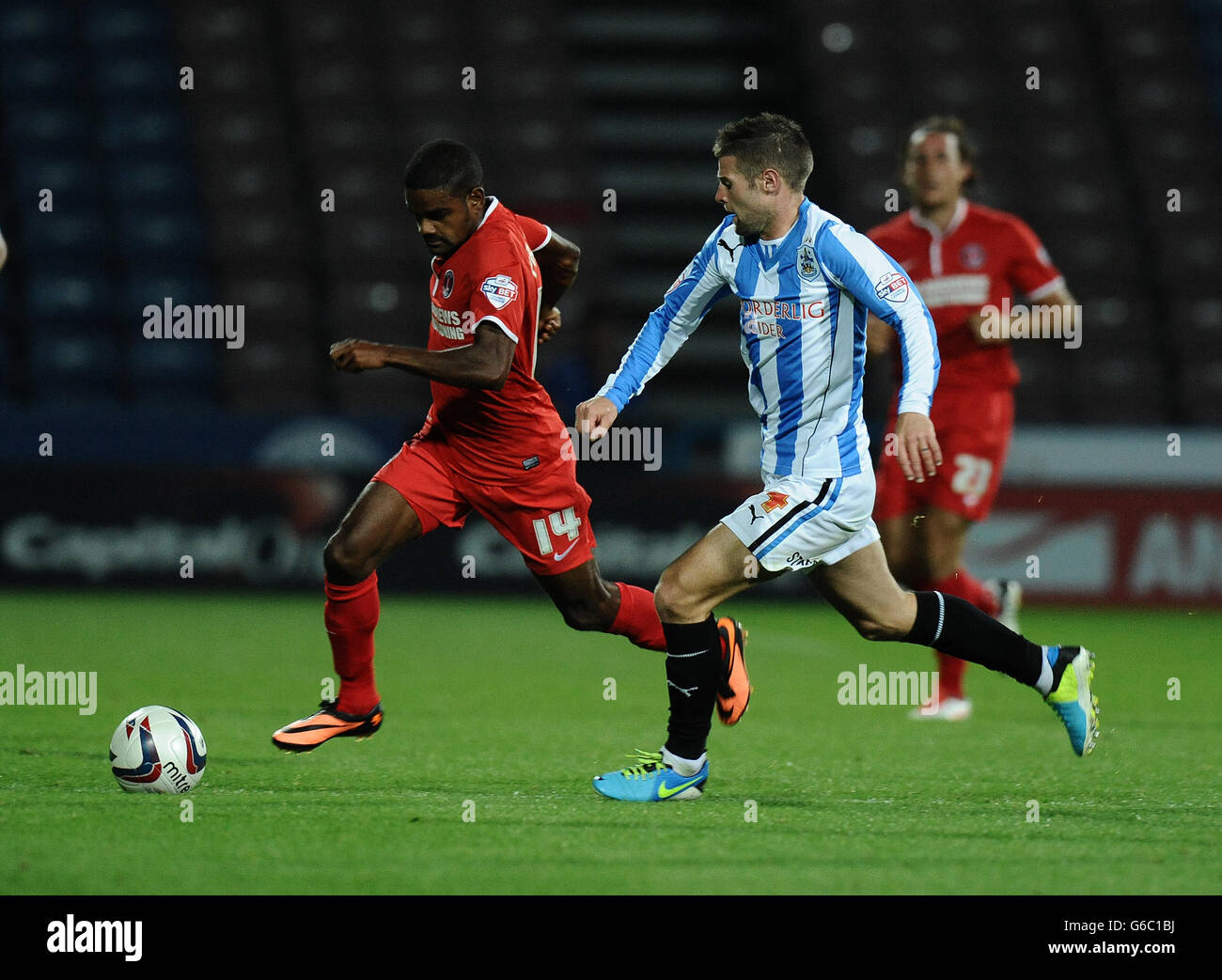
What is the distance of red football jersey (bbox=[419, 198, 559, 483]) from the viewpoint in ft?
17.5

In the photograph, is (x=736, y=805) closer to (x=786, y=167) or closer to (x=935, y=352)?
(x=935, y=352)

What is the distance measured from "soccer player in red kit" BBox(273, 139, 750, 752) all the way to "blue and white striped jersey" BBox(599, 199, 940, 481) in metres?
0.55

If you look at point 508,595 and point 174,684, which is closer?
point 174,684

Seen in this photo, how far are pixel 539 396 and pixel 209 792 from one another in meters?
1.66

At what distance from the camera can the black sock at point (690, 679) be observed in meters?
5.03

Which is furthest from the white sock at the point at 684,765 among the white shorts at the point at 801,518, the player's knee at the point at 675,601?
the white shorts at the point at 801,518

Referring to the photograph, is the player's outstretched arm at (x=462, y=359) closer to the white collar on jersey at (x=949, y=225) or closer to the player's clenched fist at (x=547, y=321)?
the player's clenched fist at (x=547, y=321)

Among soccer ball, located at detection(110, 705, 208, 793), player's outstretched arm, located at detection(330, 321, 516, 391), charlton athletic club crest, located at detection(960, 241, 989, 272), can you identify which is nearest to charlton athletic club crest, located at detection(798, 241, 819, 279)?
player's outstretched arm, located at detection(330, 321, 516, 391)

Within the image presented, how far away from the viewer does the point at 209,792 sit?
16.0 feet

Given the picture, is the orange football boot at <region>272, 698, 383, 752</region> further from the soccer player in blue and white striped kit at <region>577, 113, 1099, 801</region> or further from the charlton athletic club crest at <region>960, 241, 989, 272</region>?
the charlton athletic club crest at <region>960, 241, 989, 272</region>

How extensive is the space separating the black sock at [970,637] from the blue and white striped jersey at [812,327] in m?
0.52

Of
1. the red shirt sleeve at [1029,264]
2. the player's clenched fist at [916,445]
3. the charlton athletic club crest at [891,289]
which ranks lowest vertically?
the player's clenched fist at [916,445]

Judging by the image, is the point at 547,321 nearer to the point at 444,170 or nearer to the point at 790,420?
the point at 444,170

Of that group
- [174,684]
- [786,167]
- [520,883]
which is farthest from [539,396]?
[174,684]
